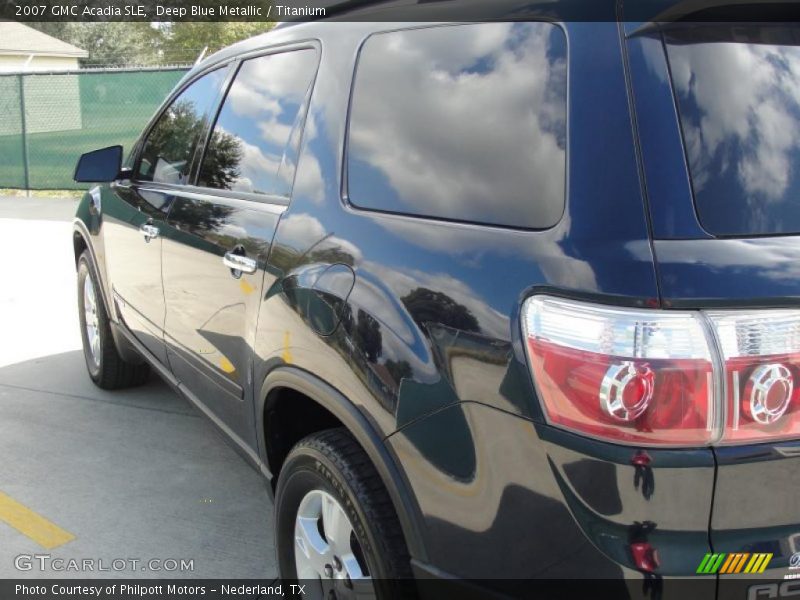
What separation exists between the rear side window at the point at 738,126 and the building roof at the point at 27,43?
40.6 meters

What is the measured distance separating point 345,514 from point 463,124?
1.06m

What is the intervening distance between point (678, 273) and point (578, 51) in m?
0.53

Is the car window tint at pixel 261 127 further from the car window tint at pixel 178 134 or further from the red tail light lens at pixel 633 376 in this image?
the red tail light lens at pixel 633 376

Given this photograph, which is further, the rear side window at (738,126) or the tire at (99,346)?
the tire at (99,346)

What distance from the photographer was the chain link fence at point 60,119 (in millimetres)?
14391

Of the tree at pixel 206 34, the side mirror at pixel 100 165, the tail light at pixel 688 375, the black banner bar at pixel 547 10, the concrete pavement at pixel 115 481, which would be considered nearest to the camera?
the tail light at pixel 688 375

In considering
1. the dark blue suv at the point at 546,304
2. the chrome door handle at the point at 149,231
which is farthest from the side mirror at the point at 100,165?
the dark blue suv at the point at 546,304

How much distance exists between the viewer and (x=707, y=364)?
5.27 ft

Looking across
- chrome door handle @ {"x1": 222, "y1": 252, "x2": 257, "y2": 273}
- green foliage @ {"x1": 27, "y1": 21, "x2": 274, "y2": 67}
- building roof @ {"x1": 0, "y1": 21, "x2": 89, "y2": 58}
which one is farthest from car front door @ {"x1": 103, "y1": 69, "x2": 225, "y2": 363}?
building roof @ {"x1": 0, "y1": 21, "x2": 89, "y2": 58}

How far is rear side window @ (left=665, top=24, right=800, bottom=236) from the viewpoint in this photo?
1.71 metres

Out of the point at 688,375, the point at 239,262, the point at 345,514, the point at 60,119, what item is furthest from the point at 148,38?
the point at 688,375

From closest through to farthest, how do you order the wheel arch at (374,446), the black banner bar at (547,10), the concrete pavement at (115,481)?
the black banner bar at (547,10) → the wheel arch at (374,446) → the concrete pavement at (115,481)

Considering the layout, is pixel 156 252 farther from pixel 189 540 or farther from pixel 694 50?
pixel 694 50

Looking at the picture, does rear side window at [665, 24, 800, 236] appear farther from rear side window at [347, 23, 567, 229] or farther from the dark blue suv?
rear side window at [347, 23, 567, 229]
